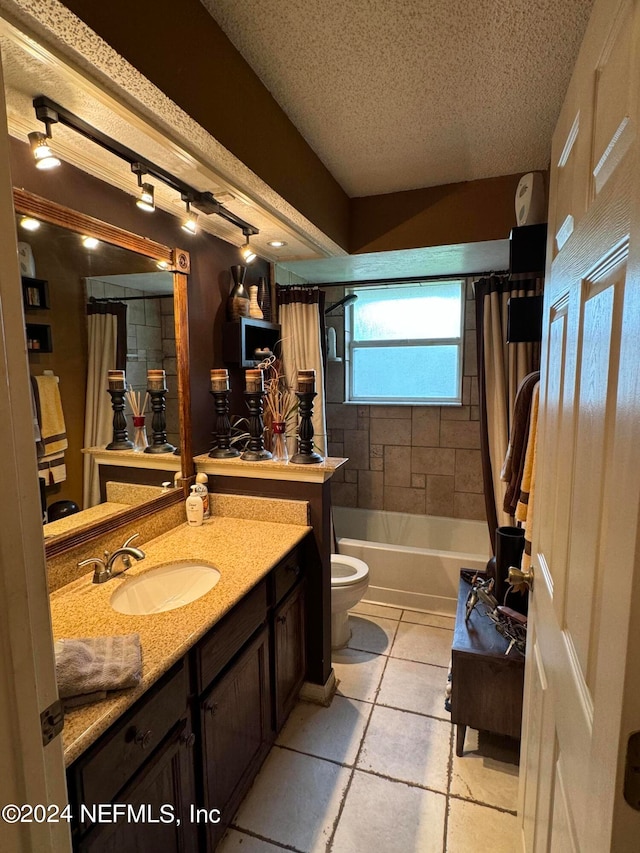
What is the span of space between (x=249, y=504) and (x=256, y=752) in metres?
0.99

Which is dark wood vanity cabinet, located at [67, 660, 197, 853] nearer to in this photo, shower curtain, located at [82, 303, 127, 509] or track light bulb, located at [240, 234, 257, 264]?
shower curtain, located at [82, 303, 127, 509]

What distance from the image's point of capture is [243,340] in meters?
2.41

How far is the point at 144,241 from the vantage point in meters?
1.80

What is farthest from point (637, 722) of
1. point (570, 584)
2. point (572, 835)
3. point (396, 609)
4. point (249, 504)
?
point (396, 609)

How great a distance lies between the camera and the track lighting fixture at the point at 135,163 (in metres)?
1.21

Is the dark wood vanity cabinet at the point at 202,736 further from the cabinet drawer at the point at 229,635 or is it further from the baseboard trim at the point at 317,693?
the baseboard trim at the point at 317,693

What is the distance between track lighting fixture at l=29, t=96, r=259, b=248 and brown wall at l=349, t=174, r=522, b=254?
0.73 m

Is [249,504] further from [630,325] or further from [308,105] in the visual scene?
[630,325]

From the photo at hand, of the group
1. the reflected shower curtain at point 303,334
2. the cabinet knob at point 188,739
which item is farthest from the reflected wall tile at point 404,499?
the cabinet knob at point 188,739

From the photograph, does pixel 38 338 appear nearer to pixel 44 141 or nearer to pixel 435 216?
pixel 44 141

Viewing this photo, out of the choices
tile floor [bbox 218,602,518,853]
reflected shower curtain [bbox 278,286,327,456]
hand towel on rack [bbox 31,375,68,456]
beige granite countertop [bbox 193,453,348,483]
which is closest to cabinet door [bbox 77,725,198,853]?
tile floor [bbox 218,602,518,853]

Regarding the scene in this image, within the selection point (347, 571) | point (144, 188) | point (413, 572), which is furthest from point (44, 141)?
point (413, 572)

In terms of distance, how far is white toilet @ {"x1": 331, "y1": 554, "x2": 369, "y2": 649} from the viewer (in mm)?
2412

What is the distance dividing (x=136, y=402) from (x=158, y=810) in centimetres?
134
